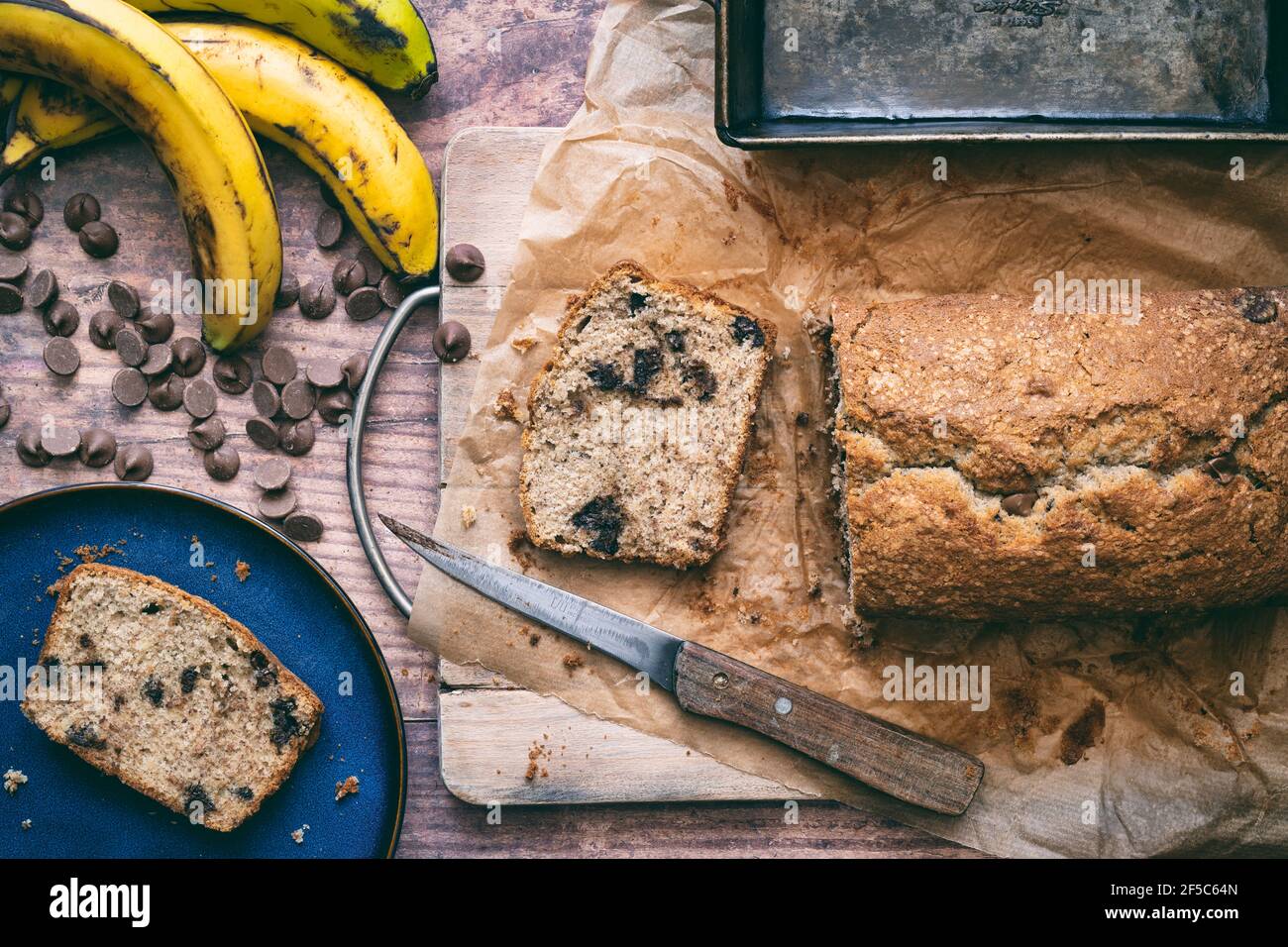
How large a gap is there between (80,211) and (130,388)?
65cm

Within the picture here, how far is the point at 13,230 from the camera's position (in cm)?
337

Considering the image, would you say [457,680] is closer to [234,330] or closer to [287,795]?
[287,795]

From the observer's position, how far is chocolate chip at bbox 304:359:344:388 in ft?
11.0

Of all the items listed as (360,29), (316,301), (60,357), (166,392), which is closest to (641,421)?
(316,301)

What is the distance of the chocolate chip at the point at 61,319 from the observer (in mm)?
3373

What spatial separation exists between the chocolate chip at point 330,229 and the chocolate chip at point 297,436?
642 mm

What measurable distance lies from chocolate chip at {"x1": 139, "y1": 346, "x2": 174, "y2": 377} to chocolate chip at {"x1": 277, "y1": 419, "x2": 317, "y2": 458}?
46 cm

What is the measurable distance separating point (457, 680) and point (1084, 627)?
7.13ft

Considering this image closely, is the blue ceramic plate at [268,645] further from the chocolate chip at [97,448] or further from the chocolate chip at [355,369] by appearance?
the chocolate chip at [355,369]

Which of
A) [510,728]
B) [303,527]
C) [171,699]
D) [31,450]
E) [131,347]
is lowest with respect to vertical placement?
[510,728]

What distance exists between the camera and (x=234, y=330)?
129 inches

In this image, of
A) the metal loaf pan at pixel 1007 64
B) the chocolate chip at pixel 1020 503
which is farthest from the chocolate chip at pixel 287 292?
the chocolate chip at pixel 1020 503

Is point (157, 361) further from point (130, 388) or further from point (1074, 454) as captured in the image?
point (1074, 454)

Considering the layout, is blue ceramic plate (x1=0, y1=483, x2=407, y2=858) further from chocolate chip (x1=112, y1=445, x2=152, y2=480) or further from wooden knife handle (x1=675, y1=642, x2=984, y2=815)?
wooden knife handle (x1=675, y1=642, x2=984, y2=815)
